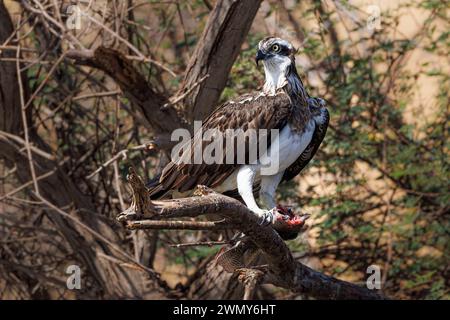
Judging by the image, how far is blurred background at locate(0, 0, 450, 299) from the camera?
715 centimetres

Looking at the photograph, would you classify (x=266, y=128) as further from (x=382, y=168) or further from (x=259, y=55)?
(x=382, y=168)

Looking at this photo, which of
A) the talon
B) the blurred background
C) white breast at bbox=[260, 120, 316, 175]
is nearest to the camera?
the talon

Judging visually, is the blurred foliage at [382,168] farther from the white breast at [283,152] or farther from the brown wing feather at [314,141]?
the white breast at [283,152]

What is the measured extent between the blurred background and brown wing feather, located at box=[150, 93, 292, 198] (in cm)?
168

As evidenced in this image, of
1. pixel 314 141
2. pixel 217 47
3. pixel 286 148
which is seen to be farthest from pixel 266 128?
pixel 217 47

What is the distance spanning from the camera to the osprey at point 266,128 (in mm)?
5230

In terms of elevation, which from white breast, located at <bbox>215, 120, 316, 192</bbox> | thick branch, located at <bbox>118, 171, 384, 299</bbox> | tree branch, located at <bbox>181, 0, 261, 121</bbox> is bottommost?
thick branch, located at <bbox>118, 171, 384, 299</bbox>

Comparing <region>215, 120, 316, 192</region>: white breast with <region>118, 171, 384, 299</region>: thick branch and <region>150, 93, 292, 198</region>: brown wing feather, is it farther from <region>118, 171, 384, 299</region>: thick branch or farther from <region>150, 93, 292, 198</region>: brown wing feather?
<region>118, 171, 384, 299</region>: thick branch

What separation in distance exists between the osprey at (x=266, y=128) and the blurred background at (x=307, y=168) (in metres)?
1.60

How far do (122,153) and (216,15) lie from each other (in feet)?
3.35

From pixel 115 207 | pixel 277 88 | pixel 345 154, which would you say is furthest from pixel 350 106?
pixel 277 88

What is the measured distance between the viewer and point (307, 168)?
783 cm

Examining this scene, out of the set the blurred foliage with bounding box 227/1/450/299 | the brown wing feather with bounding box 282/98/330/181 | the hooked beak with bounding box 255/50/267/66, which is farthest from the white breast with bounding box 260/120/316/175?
the blurred foliage with bounding box 227/1/450/299

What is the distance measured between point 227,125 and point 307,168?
2.56 metres
